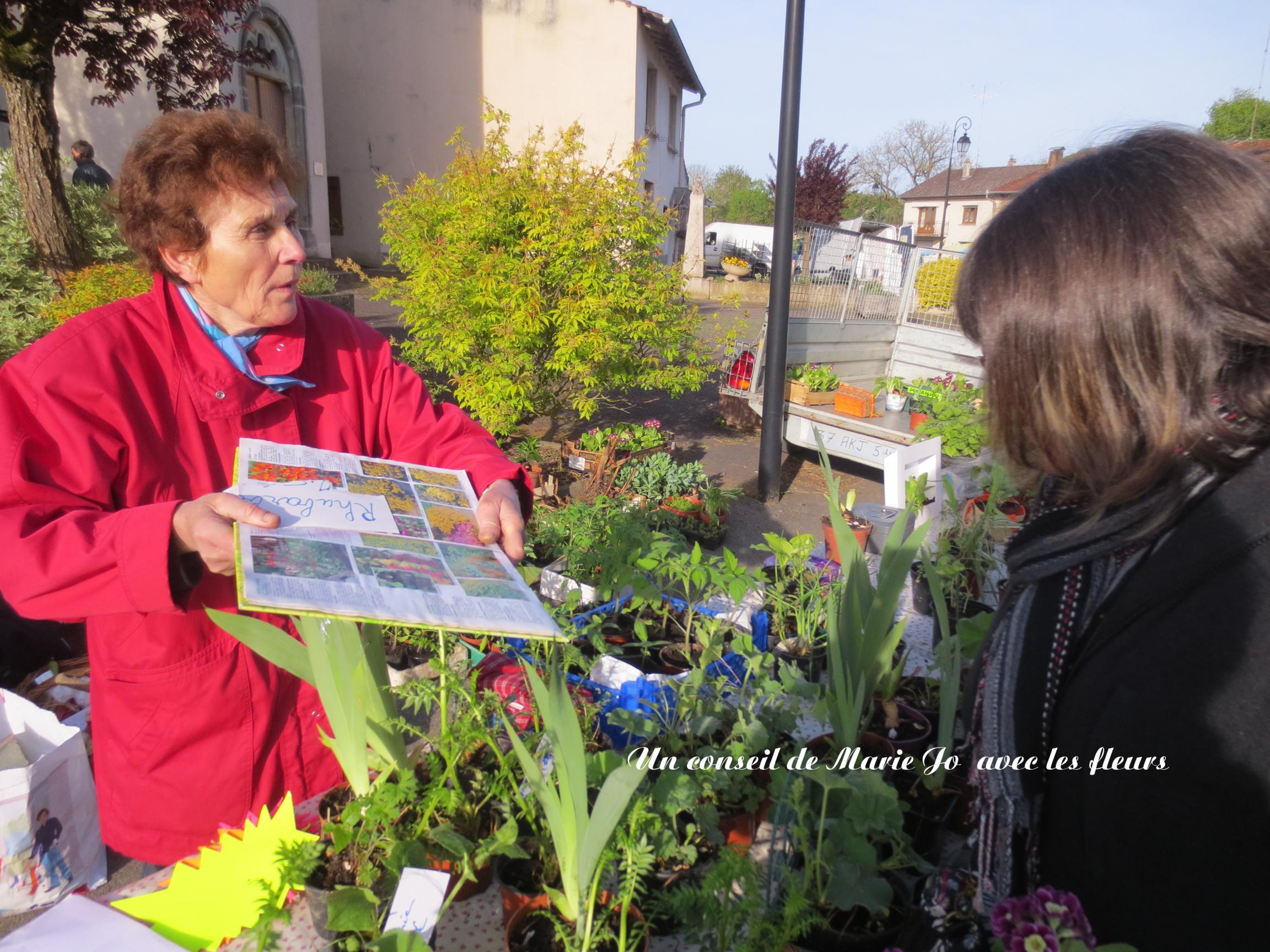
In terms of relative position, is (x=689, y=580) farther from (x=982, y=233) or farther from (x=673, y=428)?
(x=673, y=428)

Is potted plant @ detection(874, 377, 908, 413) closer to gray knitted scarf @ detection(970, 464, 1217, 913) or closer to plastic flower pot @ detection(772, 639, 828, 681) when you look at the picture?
plastic flower pot @ detection(772, 639, 828, 681)

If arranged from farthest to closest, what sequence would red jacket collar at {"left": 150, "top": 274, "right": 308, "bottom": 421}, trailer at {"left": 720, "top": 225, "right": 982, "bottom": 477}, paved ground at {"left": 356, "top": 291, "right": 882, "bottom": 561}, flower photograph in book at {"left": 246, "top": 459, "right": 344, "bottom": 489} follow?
trailer at {"left": 720, "top": 225, "right": 982, "bottom": 477}, paved ground at {"left": 356, "top": 291, "right": 882, "bottom": 561}, red jacket collar at {"left": 150, "top": 274, "right": 308, "bottom": 421}, flower photograph in book at {"left": 246, "top": 459, "right": 344, "bottom": 489}

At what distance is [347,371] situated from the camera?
5.25ft

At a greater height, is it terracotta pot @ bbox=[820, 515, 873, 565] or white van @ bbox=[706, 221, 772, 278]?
white van @ bbox=[706, 221, 772, 278]

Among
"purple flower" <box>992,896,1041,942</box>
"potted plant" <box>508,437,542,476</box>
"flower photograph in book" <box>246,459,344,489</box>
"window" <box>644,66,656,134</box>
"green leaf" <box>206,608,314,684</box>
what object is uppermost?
"window" <box>644,66,656,134</box>

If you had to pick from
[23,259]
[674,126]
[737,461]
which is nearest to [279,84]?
[23,259]

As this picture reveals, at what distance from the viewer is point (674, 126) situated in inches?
826

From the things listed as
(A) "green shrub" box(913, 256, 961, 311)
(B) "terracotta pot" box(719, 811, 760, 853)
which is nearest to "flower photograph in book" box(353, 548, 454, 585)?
(B) "terracotta pot" box(719, 811, 760, 853)

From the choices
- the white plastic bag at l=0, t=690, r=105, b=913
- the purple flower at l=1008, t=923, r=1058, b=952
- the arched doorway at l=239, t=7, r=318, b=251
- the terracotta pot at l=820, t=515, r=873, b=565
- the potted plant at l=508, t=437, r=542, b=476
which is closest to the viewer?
the purple flower at l=1008, t=923, r=1058, b=952

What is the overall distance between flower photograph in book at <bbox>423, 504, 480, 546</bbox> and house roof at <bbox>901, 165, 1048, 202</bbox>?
44.1 m

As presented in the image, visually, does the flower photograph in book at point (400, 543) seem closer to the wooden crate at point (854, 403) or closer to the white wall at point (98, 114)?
the wooden crate at point (854, 403)

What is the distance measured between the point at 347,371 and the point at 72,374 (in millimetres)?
479

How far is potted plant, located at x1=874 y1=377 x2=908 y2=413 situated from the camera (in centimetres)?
611

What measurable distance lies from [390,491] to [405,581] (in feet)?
0.96
